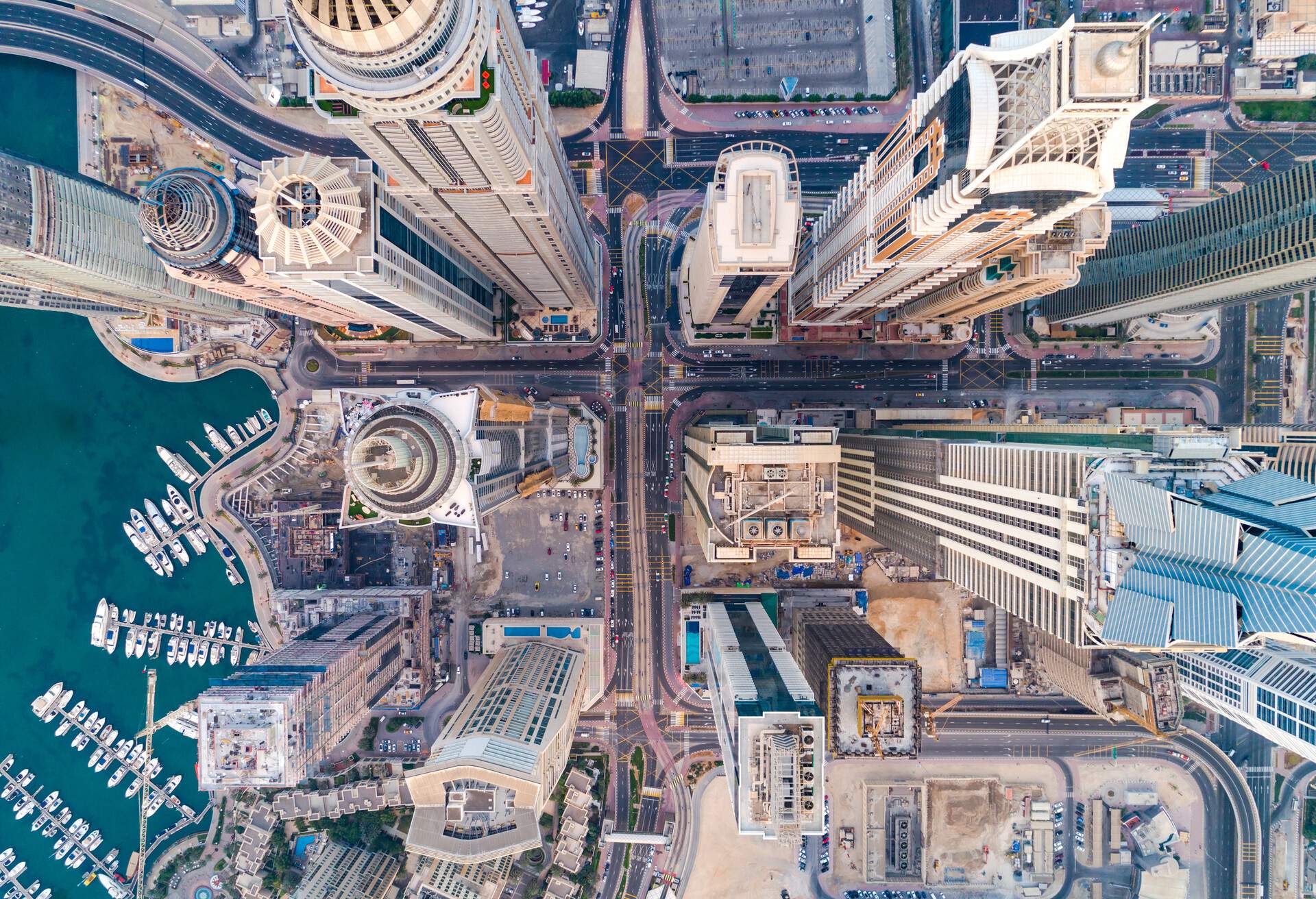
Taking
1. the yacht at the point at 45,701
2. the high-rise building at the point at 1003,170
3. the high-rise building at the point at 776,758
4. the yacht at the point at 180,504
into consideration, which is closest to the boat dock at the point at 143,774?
the yacht at the point at 45,701

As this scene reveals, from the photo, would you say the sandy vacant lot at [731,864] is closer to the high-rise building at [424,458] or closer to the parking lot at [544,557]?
the parking lot at [544,557]

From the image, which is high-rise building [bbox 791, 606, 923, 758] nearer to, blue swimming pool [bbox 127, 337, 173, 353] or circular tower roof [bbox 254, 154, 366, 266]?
circular tower roof [bbox 254, 154, 366, 266]

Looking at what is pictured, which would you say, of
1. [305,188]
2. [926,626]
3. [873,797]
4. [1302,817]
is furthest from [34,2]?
[1302,817]

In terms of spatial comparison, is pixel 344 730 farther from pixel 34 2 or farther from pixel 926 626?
pixel 34 2

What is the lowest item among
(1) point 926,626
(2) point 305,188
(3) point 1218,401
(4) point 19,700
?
(4) point 19,700

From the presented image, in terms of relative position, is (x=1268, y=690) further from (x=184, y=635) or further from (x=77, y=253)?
(x=77, y=253)

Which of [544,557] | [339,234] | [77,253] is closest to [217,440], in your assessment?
[77,253]
